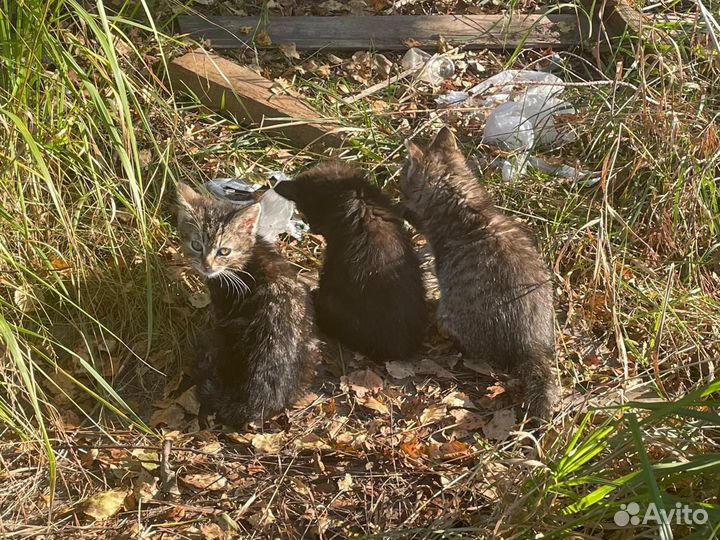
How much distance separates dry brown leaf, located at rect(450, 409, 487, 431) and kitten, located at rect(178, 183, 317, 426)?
80 cm

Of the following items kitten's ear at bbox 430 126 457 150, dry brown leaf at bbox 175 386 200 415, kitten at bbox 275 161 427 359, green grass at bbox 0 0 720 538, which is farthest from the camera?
kitten's ear at bbox 430 126 457 150

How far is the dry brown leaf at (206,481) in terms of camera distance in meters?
3.80

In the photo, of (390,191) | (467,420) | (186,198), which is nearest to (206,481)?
(467,420)

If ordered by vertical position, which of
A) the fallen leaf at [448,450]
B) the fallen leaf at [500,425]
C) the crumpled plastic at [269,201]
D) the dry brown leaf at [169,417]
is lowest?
the fallen leaf at [500,425]

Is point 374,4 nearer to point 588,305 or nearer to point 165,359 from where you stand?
point 588,305

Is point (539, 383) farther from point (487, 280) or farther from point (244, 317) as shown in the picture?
point (244, 317)

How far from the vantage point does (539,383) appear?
4129 millimetres

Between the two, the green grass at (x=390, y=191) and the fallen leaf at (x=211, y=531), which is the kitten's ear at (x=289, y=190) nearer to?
the green grass at (x=390, y=191)

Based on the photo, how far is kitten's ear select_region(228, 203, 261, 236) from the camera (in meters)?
4.33

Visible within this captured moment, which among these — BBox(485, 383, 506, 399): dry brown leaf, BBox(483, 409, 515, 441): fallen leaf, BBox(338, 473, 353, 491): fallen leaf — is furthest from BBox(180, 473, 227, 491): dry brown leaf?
BBox(485, 383, 506, 399): dry brown leaf

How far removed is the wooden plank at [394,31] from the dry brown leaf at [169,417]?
3.01 m

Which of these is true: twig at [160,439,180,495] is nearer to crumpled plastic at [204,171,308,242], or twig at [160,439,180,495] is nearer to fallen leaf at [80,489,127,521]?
fallen leaf at [80,489,127,521]

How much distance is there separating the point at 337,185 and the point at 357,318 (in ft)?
2.68

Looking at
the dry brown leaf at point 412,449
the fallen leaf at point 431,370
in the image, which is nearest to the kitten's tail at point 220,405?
the dry brown leaf at point 412,449
